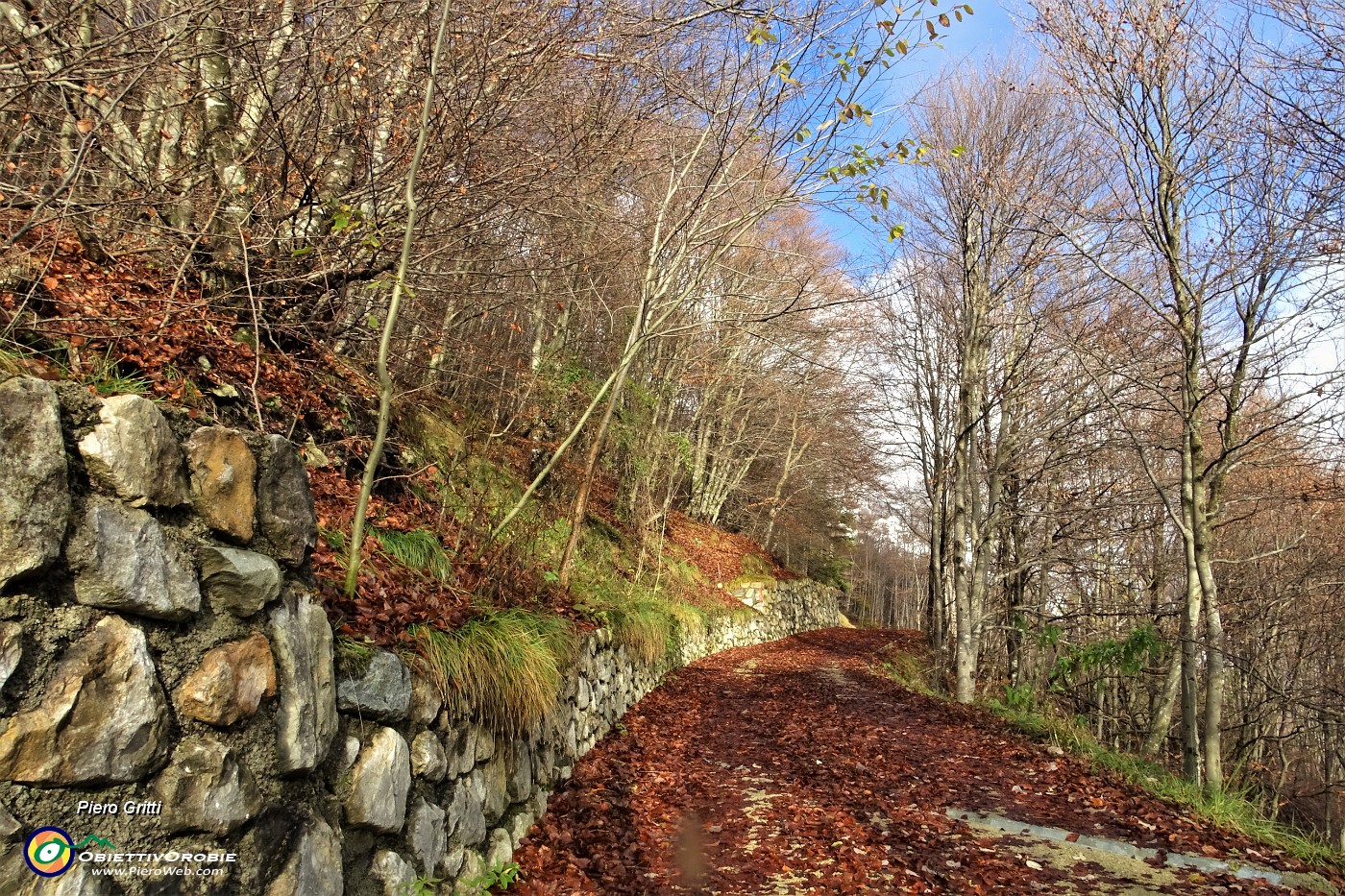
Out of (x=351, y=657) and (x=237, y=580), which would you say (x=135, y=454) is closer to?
(x=237, y=580)

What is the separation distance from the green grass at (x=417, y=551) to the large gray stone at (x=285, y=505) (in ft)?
3.93

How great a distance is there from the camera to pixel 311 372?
5203mm

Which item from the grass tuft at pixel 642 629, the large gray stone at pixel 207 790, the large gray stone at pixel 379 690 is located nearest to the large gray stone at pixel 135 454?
the large gray stone at pixel 207 790

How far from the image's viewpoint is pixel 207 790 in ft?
7.43

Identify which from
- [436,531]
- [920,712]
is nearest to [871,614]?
[920,712]

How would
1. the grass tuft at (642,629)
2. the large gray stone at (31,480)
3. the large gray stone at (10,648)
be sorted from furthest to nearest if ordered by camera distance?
the grass tuft at (642,629)
the large gray stone at (31,480)
the large gray stone at (10,648)

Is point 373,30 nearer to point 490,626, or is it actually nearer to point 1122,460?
point 490,626

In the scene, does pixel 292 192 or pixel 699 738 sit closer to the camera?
pixel 292 192

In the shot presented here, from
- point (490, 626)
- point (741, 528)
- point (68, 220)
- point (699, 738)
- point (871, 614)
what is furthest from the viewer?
point (871, 614)

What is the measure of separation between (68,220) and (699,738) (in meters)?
6.73

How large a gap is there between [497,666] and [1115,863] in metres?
4.05

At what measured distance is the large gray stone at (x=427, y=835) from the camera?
3248 mm

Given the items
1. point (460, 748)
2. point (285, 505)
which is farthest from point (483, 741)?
point (285, 505)

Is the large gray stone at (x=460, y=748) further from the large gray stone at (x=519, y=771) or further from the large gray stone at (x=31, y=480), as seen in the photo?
the large gray stone at (x=31, y=480)
